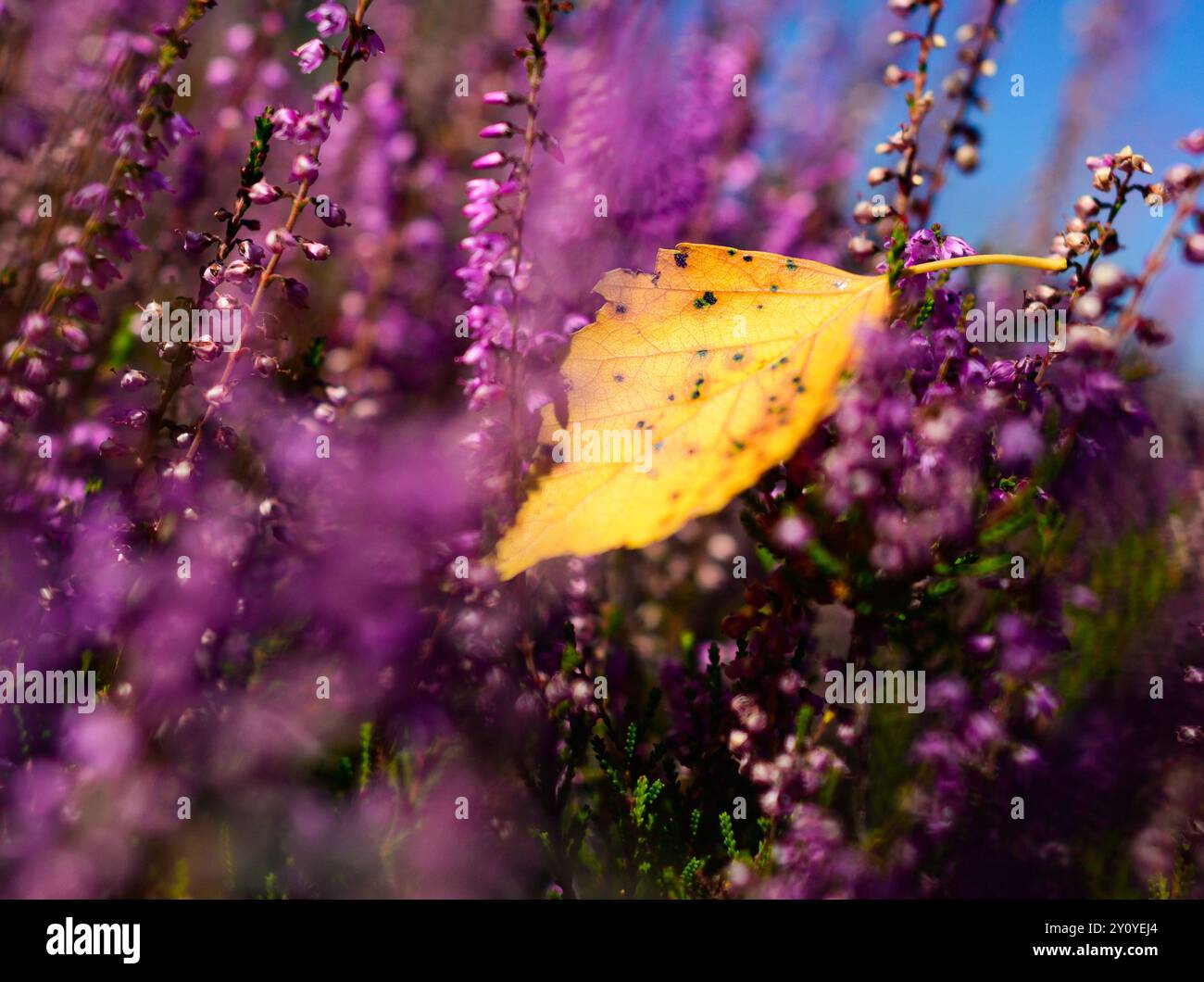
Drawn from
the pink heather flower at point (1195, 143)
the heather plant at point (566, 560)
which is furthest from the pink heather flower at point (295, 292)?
the pink heather flower at point (1195, 143)

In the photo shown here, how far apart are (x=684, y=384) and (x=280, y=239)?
1.64 ft

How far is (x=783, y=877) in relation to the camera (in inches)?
36.6

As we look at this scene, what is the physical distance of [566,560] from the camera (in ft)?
4.22

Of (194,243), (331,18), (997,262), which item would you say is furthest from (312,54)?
(997,262)

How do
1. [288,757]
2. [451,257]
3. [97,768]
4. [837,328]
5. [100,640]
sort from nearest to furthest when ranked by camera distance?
[837,328], [97,768], [100,640], [288,757], [451,257]

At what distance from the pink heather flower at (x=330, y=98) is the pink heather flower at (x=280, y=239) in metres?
0.17

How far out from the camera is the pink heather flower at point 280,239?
0.99 m

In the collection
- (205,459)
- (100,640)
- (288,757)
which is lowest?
(288,757)

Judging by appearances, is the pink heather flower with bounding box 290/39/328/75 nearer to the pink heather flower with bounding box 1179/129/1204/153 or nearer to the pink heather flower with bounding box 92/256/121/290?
the pink heather flower with bounding box 92/256/121/290

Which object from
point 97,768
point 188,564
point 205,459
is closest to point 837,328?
point 205,459

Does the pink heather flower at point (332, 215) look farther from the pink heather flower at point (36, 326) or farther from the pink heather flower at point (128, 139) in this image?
the pink heather flower at point (36, 326)

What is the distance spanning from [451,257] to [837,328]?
4.58 ft

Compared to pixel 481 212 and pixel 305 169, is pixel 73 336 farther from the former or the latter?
pixel 481 212
